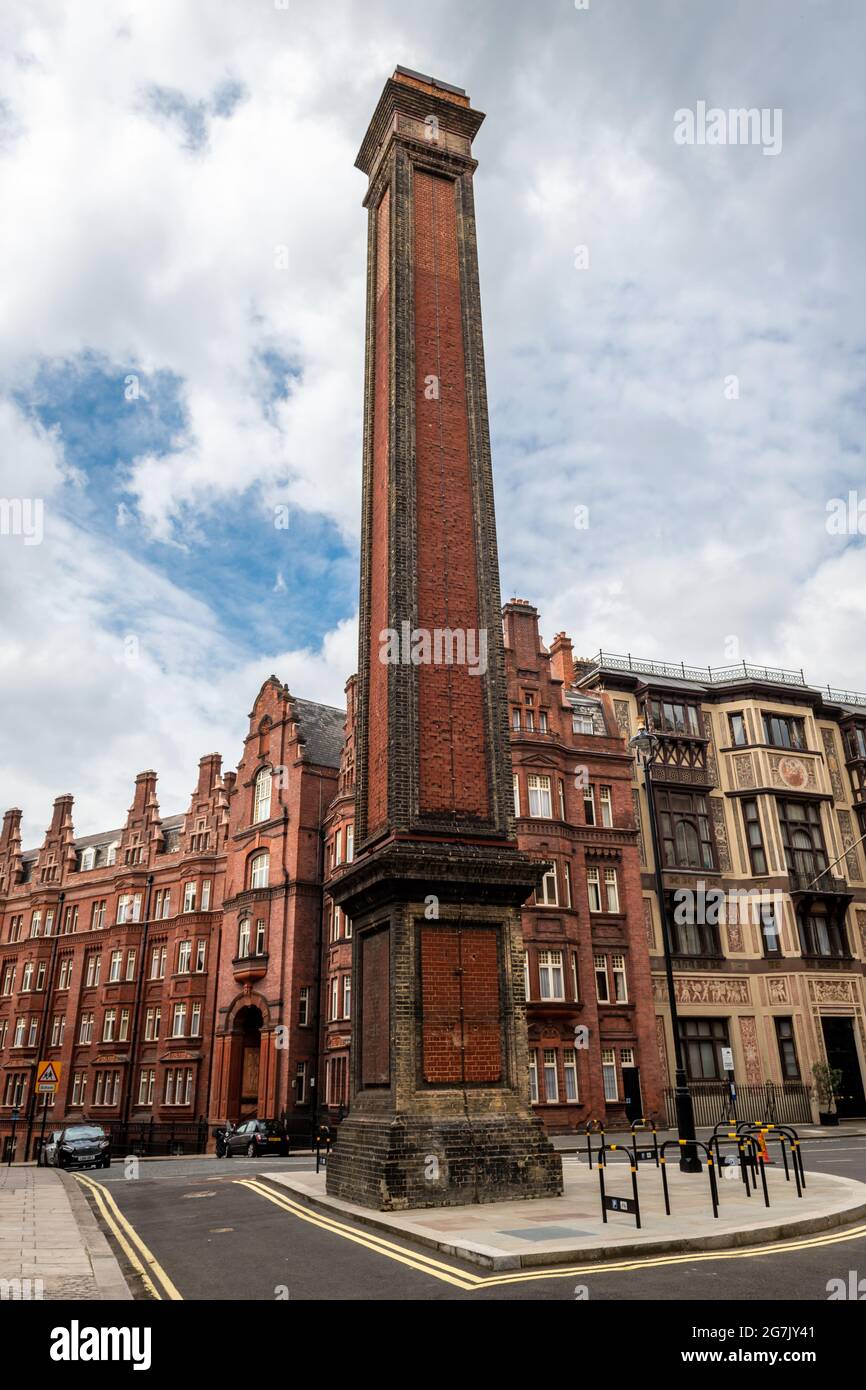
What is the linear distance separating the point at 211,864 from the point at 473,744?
33451 mm

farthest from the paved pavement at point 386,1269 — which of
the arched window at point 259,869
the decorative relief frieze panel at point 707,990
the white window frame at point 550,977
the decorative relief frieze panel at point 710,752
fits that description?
the decorative relief frieze panel at point 710,752

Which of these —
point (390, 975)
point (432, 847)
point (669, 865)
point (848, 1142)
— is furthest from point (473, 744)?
point (669, 865)

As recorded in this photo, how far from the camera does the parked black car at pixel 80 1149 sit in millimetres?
29484

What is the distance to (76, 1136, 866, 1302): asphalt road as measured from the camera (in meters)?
8.33

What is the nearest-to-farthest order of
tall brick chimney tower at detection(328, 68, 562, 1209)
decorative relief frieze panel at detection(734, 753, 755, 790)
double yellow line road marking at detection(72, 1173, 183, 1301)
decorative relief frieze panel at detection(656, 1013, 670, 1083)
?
double yellow line road marking at detection(72, 1173, 183, 1301), tall brick chimney tower at detection(328, 68, 562, 1209), decorative relief frieze panel at detection(656, 1013, 670, 1083), decorative relief frieze panel at detection(734, 753, 755, 790)

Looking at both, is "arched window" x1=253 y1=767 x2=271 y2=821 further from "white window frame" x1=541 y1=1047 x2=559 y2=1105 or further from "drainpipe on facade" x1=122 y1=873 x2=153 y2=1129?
"white window frame" x1=541 y1=1047 x2=559 y2=1105

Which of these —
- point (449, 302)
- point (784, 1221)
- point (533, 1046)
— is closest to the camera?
point (784, 1221)

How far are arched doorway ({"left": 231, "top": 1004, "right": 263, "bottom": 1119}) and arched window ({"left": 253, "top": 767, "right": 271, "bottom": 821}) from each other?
869cm

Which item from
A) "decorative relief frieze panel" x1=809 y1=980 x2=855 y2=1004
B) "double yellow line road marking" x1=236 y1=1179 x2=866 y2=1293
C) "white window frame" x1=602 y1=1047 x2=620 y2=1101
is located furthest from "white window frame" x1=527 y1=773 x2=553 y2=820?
"double yellow line road marking" x1=236 y1=1179 x2=866 y2=1293

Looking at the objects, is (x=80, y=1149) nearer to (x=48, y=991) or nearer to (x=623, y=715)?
(x=623, y=715)

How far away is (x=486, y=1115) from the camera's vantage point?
1566cm

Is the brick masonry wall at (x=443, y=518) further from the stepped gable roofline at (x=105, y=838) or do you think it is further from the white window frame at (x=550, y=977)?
the stepped gable roofline at (x=105, y=838)

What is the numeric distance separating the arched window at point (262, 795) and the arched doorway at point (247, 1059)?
869cm

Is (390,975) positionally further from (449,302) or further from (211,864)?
(211,864)
